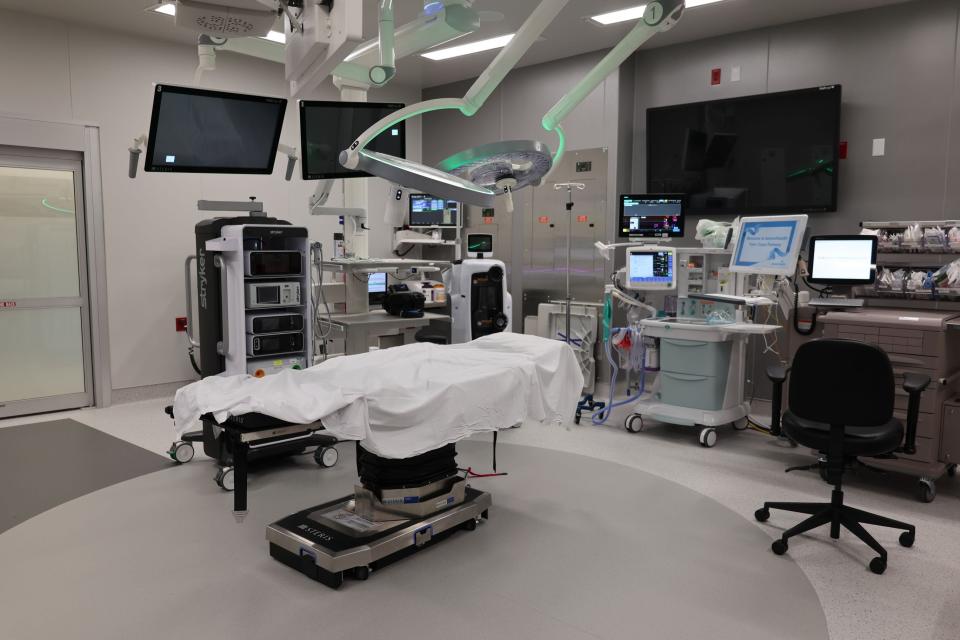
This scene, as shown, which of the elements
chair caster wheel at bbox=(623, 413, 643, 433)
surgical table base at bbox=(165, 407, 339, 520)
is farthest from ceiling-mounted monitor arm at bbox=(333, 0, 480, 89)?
chair caster wheel at bbox=(623, 413, 643, 433)

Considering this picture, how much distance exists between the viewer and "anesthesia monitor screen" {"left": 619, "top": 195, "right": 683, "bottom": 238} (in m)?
5.22

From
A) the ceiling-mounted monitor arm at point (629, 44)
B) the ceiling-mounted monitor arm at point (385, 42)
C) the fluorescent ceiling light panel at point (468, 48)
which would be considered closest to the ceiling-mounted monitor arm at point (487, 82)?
the ceiling-mounted monitor arm at point (385, 42)

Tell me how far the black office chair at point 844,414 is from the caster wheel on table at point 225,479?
2.89 metres

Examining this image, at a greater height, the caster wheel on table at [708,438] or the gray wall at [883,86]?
the gray wall at [883,86]

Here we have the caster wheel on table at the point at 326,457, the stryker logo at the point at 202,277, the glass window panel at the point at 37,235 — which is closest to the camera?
the stryker logo at the point at 202,277

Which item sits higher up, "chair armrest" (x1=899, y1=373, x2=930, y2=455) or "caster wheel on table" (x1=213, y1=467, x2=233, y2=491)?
"chair armrest" (x1=899, y1=373, x2=930, y2=455)

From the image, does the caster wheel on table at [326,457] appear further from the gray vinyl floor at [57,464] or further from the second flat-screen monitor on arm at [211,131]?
the second flat-screen monitor on arm at [211,131]

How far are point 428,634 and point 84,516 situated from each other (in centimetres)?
215

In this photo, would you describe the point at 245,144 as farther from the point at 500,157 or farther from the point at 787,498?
the point at 787,498

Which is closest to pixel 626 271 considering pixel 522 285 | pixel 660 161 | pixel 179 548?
pixel 660 161

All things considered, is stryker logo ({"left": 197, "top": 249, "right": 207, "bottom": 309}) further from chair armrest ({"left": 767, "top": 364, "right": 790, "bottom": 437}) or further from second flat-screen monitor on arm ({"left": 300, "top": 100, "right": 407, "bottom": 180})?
chair armrest ({"left": 767, "top": 364, "right": 790, "bottom": 437})

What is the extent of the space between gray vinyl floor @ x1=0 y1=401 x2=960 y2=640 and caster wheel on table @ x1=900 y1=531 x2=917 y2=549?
0.04 metres

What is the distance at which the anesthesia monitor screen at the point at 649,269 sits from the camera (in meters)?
5.08

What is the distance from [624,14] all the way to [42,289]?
542 cm
